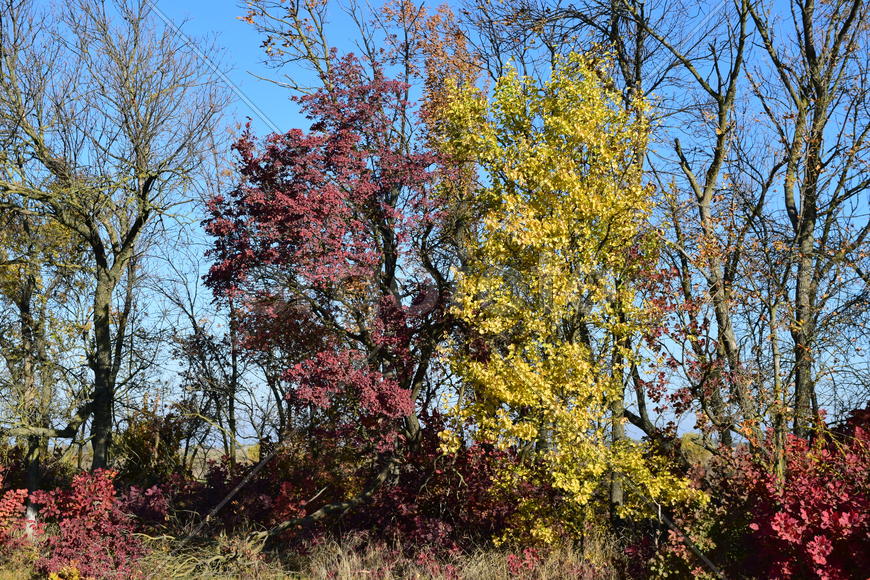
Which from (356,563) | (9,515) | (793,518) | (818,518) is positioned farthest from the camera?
(9,515)

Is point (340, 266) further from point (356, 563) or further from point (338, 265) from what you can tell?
point (356, 563)

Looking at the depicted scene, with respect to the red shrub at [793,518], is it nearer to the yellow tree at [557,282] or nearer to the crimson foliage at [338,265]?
the yellow tree at [557,282]

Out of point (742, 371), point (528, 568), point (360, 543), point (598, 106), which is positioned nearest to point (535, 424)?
point (528, 568)

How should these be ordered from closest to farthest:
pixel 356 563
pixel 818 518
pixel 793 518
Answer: pixel 818 518, pixel 793 518, pixel 356 563

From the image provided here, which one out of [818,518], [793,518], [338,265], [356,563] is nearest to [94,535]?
[356,563]

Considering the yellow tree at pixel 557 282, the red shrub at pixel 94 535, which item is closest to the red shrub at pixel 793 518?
the yellow tree at pixel 557 282

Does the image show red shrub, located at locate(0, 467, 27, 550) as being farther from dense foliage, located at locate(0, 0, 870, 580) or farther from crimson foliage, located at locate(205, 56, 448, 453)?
crimson foliage, located at locate(205, 56, 448, 453)

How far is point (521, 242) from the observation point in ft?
28.1

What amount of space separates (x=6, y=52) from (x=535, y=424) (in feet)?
36.6

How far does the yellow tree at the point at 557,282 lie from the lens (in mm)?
8469

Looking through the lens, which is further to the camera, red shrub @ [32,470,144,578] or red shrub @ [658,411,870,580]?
A: red shrub @ [32,470,144,578]

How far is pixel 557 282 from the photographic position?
8.49 m

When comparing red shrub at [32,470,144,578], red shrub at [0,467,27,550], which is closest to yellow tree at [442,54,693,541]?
red shrub at [32,470,144,578]

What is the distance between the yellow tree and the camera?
847cm
